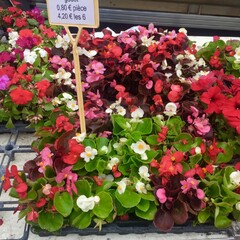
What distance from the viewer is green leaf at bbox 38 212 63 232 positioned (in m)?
0.82

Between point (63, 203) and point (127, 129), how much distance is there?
0.91ft

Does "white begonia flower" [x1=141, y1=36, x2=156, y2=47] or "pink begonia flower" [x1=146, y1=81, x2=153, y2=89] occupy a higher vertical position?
"white begonia flower" [x1=141, y1=36, x2=156, y2=47]

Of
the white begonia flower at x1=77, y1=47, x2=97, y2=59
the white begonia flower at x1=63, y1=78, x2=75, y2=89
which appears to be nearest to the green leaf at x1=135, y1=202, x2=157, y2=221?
the white begonia flower at x1=63, y1=78, x2=75, y2=89

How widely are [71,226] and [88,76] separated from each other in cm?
52

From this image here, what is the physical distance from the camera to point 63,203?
0.82 metres

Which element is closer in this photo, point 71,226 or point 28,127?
point 71,226

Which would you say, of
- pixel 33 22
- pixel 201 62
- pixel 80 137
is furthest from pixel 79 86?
pixel 33 22

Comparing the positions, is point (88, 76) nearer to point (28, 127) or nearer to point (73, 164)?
point (28, 127)

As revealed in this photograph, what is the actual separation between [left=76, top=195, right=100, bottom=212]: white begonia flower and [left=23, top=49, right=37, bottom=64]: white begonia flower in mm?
644

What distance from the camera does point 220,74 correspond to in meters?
1.19

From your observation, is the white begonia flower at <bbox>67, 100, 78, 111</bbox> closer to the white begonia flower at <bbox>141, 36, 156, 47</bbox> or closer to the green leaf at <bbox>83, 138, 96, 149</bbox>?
the green leaf at <bbox>83, 138, 96, 149</bbox>

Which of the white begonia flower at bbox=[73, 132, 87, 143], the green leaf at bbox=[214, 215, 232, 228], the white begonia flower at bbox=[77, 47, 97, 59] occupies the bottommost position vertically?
the green leaf at bbox=[214, 215, 232, 228]

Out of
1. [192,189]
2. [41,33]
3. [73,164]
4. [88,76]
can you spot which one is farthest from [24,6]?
[192,189]

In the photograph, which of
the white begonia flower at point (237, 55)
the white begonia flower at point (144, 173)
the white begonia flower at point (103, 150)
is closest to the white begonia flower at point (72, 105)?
the white begonia flower at point (103, 150)
